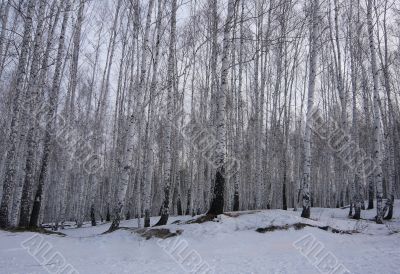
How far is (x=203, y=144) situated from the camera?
66.8 ft

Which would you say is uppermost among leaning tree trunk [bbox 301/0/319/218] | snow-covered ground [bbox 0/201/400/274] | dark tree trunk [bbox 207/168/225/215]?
leaning tree trunk [bbox 301/0/319/218]

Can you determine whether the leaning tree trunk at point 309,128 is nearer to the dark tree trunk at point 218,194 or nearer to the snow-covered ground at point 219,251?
the snow-covered ground at point 219,251

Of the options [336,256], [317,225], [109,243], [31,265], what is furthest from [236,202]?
[31,265]

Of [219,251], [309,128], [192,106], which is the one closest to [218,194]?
[219,251]

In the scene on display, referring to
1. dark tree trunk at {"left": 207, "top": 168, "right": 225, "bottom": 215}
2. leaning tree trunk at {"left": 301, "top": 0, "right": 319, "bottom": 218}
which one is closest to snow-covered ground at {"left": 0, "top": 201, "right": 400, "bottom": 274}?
dark tree trunk at {"left": 207, "top": 168, "right": 225, "bottom": 215}

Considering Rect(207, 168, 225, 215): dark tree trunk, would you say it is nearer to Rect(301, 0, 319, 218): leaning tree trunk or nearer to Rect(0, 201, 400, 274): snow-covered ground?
Rect(0, 201, 400, 274): snow-covered ground

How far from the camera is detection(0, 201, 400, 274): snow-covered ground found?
5535 mm

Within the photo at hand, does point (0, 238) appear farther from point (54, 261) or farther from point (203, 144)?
point (203, 144)

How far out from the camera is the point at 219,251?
7.31m

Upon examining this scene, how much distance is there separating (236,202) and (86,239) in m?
7.34

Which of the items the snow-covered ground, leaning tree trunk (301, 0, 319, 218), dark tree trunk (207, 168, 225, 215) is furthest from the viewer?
leaning tree trunk (301, 0, 319, 218)

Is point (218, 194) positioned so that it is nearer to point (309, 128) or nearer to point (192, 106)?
point (309, 128)

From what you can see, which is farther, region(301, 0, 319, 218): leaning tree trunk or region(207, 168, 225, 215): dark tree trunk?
region(301, 0, 319, 218): leaning tree trunk

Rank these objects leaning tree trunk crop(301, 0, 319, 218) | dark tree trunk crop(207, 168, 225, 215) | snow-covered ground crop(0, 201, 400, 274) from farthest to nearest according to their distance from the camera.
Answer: leaning tree trunk crop(301, 0, 319, 218) < dark tree trunk crop(207, 168, 225, 215) < snow-covered ground crop(0, 201, 400, 274)
